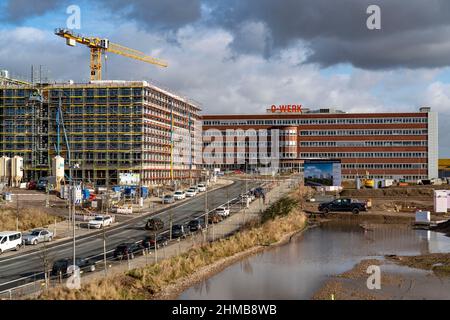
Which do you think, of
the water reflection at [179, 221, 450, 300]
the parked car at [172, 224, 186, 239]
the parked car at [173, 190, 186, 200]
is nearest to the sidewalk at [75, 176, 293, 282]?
the parked car at [172, 224, 186, 239]

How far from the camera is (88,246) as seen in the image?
41.8m

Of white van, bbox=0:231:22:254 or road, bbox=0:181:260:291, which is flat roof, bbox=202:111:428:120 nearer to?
road, bbox=0:181:260:291

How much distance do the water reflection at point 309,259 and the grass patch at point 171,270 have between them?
1.46m

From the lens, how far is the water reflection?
2956 cm

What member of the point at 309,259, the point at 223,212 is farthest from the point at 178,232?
the point at 223,212

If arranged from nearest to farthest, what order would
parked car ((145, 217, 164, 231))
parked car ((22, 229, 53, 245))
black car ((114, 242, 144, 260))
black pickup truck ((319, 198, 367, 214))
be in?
black car ((114, 242, 144, 260)) → parked car ((22, 229, 53, 245)) → parked car ((145, 217, 164, 231)) → black pickup truck ((319, 198, 367, 214))

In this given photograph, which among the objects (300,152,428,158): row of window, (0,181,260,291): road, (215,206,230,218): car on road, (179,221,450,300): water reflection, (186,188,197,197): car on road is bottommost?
(179,221,450,300): water reflection

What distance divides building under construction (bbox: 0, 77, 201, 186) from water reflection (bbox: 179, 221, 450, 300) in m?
44.9

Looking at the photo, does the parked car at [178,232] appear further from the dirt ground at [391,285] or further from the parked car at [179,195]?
the parked car at [179,195]

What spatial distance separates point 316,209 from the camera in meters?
71.9

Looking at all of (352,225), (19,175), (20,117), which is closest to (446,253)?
(352,225)
